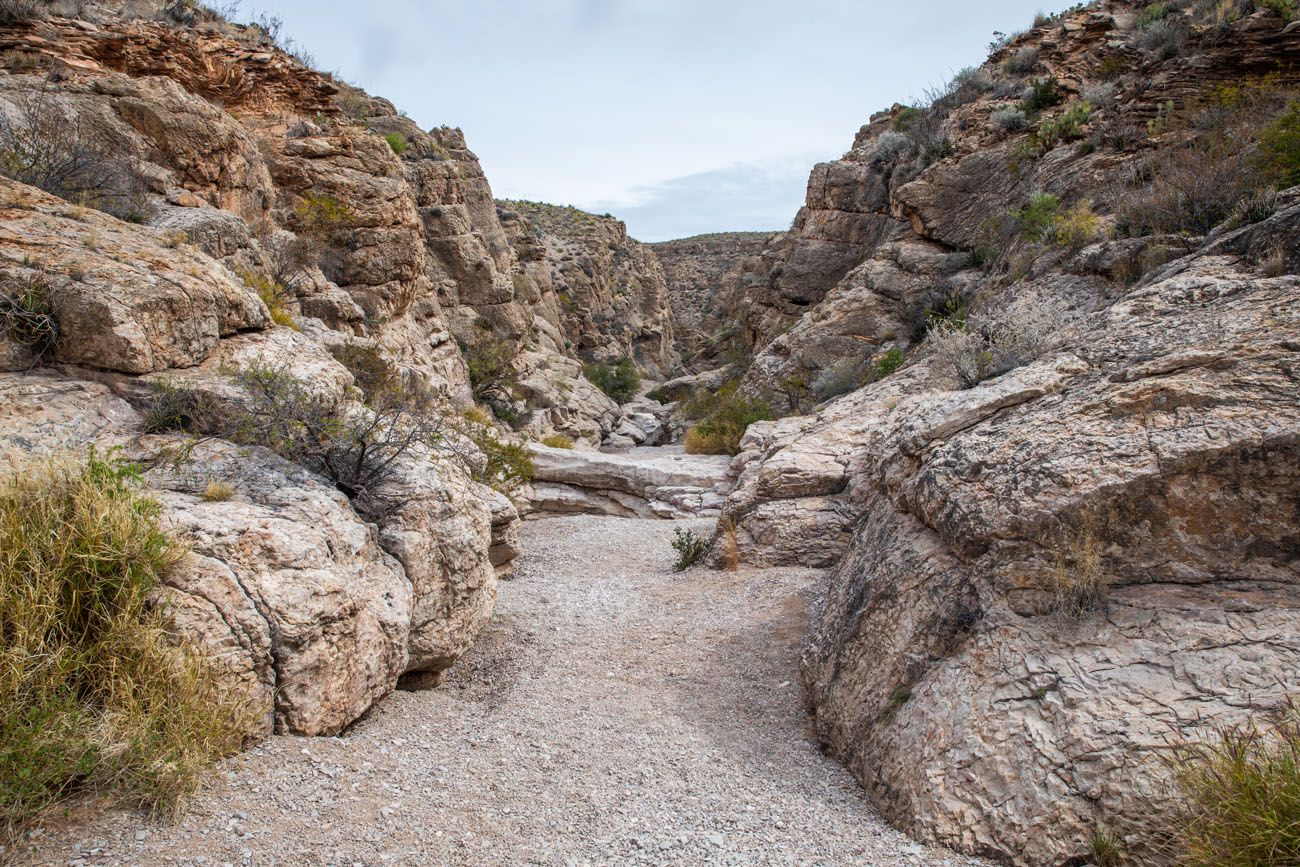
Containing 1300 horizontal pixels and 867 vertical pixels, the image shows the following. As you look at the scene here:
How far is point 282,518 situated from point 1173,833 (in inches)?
175

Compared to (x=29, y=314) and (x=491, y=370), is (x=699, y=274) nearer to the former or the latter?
(x=491, y=370)

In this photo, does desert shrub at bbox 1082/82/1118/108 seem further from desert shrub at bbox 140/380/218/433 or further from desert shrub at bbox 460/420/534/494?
desert shrub at bbox 140/380/218/433

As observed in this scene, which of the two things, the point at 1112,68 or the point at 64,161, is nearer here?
the point at 64,161

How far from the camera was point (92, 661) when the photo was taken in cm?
308

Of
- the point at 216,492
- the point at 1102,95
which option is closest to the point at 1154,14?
the point at 1102,95

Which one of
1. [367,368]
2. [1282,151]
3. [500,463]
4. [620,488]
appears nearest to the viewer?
[1282,151]

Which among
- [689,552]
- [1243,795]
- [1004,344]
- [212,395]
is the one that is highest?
[1004,344]

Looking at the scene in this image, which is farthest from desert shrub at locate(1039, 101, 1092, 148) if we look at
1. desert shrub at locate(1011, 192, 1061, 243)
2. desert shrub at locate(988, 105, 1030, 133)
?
desert shrub at locate(1011, 192, 1061, 243)

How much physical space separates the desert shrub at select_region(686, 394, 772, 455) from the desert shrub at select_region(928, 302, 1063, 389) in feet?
26.1

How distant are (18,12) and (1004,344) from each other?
13599mm

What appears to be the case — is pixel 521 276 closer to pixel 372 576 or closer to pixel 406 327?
pixel 406 327

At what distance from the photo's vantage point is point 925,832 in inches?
128

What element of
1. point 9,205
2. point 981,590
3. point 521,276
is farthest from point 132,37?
point 521,276

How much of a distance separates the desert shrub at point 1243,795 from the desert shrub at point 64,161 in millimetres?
8358
